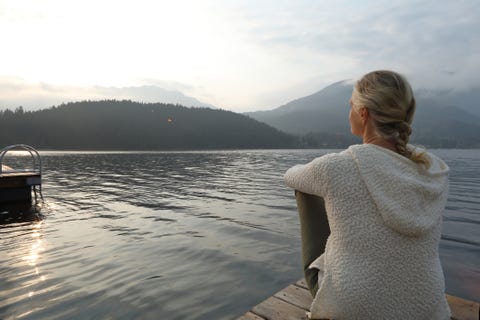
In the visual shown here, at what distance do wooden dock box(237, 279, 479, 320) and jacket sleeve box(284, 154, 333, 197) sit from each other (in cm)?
228

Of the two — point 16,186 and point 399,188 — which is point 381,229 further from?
point 16,186

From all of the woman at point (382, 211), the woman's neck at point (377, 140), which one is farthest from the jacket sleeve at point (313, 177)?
the woman's neck at point (377, 140)

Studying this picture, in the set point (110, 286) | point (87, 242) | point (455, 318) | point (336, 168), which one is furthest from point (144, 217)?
point (336, 168)

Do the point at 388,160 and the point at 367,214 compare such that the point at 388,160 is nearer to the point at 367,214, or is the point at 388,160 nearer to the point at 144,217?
the point at 367,214

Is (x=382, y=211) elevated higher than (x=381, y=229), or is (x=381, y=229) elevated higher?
(x=382, y=211)

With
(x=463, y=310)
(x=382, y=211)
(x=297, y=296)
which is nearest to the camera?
(x=382, y=211)

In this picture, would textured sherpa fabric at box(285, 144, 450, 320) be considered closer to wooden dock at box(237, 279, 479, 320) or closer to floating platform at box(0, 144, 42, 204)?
wooden dock at box(237, 279, 479, 320)

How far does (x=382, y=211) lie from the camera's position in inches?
78.1

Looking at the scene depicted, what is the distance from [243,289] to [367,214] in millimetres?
6885

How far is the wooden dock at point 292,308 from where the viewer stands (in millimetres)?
3844

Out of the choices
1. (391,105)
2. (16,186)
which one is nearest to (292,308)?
(391,105)

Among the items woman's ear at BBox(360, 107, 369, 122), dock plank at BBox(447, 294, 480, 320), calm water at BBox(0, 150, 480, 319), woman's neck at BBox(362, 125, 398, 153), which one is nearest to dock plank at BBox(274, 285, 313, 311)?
dock plank at BBox(447, 294, 480, 320)

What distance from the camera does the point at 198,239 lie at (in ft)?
40.0

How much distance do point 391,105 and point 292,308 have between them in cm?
303
